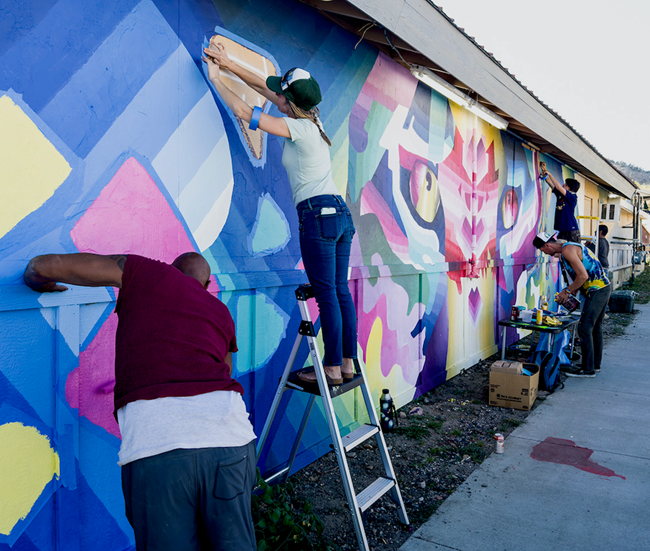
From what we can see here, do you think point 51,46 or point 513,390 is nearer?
point 51,46

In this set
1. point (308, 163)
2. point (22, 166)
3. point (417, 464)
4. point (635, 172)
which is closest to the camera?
point (22, 166)

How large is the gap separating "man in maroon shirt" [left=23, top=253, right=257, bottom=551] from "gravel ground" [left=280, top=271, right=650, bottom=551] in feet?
5.41

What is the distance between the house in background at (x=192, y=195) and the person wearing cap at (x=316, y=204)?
49cm

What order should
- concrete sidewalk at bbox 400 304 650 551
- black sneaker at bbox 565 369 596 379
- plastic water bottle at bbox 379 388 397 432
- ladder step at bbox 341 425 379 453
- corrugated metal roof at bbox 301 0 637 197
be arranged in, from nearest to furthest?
1. ladder step at bbox 341 425 379 453
2. concrete sidewalk at bbox 400 304 650 551
3. corrugated metal roof at bbox 301 0 637 197
4. plastic water bottle at bbox 379 388 397 432
5. black sneaker at bbox 565 369 596 379

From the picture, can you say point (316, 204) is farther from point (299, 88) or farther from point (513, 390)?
point (513, 390)

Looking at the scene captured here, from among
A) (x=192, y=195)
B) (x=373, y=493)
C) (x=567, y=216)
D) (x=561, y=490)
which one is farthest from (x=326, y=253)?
(x=567, y=216)

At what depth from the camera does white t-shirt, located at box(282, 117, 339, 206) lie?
2811 millimetres

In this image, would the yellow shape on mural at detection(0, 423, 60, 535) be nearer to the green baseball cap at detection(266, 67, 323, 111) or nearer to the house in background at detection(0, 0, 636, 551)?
the house in background at detection(0, 0, 636, 551)

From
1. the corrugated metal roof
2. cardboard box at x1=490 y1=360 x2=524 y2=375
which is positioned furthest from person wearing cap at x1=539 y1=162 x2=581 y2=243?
cardboard box at x1=490 y1=360 x2=524 y2=375

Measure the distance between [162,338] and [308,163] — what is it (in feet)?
5.25

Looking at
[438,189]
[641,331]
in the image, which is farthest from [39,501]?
[641,331]

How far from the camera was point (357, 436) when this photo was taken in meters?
2.89

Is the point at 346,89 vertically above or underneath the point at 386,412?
above

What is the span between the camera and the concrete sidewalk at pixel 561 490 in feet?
9.66
